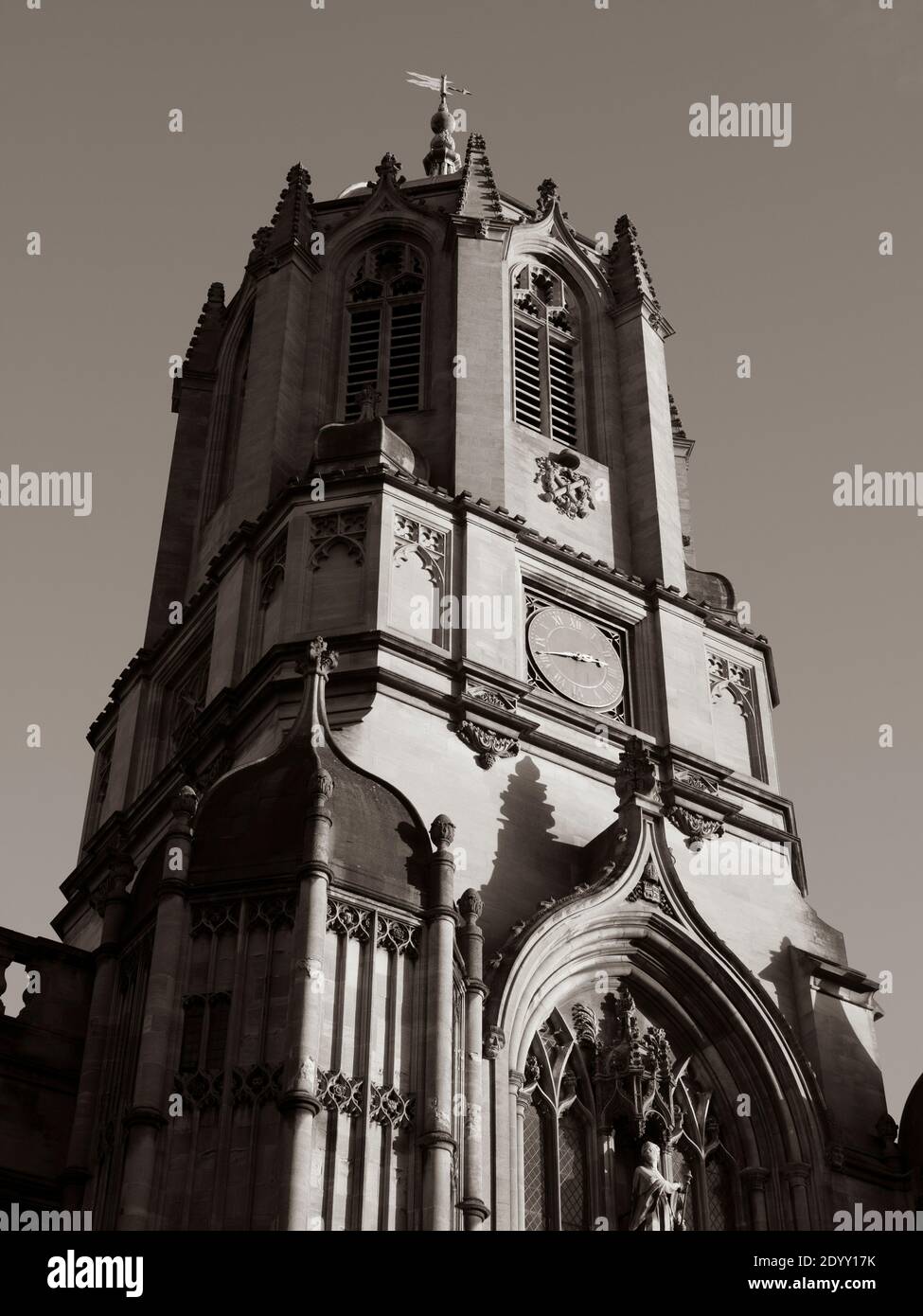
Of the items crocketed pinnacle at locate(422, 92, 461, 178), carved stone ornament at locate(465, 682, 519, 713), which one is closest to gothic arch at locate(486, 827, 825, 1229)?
carved stone ornament at locate(465, 682, 519, 713)

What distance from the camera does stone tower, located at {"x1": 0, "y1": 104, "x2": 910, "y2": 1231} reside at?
23.9 meters

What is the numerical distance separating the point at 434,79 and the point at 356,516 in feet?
69.4

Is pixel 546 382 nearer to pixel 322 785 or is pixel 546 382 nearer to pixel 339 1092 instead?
pixel 322 785

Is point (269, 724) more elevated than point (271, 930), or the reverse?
point (269, 724)

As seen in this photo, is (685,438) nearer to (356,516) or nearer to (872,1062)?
(356,516)

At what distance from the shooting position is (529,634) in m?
34.1

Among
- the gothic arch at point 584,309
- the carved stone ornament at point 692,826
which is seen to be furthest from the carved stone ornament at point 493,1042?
the gothic arch at point 584,309

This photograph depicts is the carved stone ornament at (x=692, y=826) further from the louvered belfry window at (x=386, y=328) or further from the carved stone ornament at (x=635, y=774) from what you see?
the louvered belfry window at (x=386, y=328)

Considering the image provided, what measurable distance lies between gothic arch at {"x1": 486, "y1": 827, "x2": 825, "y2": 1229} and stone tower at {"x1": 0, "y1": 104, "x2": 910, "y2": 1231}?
2.1 inches

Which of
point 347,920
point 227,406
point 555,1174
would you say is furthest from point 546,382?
point 347,920

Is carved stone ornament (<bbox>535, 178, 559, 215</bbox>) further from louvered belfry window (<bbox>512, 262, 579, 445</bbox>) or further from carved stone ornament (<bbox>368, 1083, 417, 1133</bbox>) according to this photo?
carved stone ornament (<bbox>368, 1083, 417, 1133</bbox>)

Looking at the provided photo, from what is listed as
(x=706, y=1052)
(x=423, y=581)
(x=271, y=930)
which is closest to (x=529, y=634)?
(x=423, y=581)

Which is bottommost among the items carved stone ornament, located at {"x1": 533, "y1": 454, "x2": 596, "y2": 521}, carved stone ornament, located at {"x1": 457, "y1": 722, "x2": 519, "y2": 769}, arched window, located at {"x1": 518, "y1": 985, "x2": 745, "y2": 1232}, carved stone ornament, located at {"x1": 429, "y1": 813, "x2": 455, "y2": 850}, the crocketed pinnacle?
arched window, located at {"x1": 518, "y1": 985, "x2": 745, "y2": 1232}

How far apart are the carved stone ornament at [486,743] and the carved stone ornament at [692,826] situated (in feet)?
9.43
